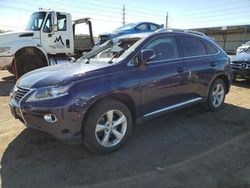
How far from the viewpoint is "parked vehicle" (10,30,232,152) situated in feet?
11.5

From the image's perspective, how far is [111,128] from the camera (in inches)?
156

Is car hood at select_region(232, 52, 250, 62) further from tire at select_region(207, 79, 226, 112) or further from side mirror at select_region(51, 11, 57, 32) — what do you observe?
side mirror at select_region(51, 11, 57, 32)

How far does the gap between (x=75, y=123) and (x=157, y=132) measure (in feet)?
6.01

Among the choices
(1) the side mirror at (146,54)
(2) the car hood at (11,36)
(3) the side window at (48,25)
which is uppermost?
(3) the side window at (48,25)

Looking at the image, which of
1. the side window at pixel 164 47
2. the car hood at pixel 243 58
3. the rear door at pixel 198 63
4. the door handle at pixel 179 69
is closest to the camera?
the side window at pixel 164 47

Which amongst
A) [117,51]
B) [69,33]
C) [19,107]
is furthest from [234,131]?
[69,33]

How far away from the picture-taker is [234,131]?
15.9 ft

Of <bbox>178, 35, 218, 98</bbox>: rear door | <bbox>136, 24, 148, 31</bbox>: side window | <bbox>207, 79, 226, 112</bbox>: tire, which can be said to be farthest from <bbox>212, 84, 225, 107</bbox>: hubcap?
<bbox>136, 24, 148, 31</bbox>: side window

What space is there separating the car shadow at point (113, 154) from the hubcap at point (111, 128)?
20cm

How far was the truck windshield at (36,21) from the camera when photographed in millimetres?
10484

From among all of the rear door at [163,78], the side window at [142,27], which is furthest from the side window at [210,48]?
the side window at [142,27]

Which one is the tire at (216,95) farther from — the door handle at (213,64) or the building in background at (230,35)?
the building in background at (230,35)

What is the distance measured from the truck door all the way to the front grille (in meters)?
6.86

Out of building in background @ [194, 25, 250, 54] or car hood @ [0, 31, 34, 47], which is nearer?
car hood @ [0, 31, 34, 47]
